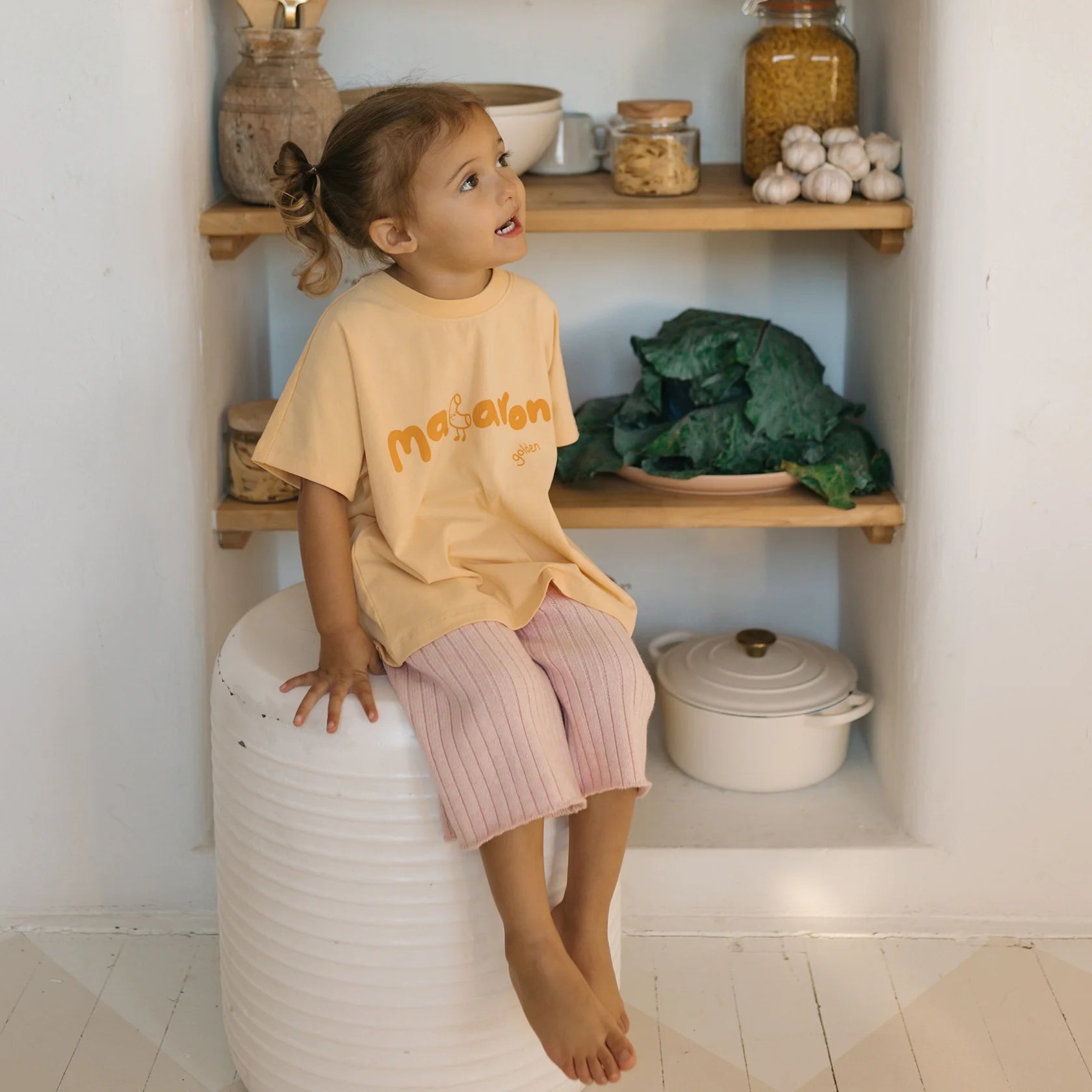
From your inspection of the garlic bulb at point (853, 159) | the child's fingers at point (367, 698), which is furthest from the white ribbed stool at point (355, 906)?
the garlic bulb at point (853, 159)

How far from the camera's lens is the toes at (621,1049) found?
4.17 ft


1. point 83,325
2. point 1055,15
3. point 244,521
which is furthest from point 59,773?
point 1055,15

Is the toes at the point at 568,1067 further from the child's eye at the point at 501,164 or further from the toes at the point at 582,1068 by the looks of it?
the child's eye at the point at 501,164

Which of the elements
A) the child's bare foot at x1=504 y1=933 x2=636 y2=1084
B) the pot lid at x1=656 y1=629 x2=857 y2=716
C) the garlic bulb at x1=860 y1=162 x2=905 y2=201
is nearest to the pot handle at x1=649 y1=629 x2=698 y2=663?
the pot lid at x1=656 y1=629 x2=857 y2=716

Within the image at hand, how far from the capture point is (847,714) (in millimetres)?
1909

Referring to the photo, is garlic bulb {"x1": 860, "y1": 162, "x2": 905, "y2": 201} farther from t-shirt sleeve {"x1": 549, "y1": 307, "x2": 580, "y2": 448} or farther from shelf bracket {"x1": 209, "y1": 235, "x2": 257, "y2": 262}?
shelf bracket {"x1": 209, "y1": 235, "x2": 257, "y2": 262}

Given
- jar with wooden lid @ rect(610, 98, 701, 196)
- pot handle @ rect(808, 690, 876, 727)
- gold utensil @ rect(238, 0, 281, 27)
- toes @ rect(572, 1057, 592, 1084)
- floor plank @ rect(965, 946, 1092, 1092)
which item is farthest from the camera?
pot handle @ rect(808, 690, 876, 727)

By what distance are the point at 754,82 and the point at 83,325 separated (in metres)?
0.90

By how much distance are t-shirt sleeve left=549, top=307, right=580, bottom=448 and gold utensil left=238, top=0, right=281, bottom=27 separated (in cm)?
51

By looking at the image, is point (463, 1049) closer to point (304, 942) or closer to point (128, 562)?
point (304, 942)

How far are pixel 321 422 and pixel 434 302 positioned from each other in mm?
175

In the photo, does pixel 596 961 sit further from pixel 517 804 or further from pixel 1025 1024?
pixel 1025 1024

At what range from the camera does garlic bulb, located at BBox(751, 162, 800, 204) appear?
1.73 meters

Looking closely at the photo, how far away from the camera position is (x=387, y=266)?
61.0 inches
